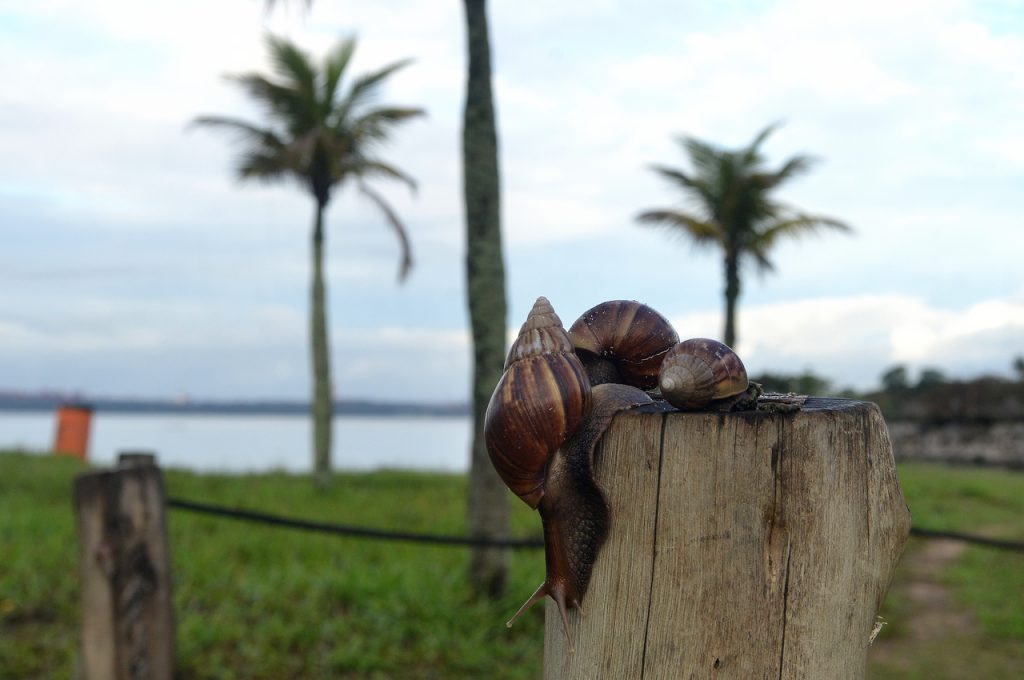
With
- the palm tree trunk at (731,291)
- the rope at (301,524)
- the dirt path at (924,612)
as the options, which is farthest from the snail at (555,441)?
the palm tree trunk at (731,291)

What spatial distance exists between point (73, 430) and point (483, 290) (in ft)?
37.4

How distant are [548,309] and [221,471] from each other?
10.8 m

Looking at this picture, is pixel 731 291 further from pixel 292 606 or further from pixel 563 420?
pixel 563 420

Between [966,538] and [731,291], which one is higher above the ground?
[731,291]

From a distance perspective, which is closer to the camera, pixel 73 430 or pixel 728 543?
pixel 728 543

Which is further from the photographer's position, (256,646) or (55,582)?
(55,582)

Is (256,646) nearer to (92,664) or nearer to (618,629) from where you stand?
(92,664)

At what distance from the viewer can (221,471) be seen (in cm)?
1125

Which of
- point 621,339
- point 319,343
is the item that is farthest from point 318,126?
point 621,339

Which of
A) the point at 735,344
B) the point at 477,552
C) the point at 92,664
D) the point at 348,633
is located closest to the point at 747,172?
the point at 735,344

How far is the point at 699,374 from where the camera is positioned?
130cm

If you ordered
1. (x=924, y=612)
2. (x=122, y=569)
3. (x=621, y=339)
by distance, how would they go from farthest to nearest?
(x=924, y=612) → (x=122, y=569) → (x=621, y=339)

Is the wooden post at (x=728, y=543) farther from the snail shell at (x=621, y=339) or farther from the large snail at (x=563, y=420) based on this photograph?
the snail shell at (x=621, y=339)

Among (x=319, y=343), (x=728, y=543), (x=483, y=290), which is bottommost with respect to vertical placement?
(x=728, y=543)
